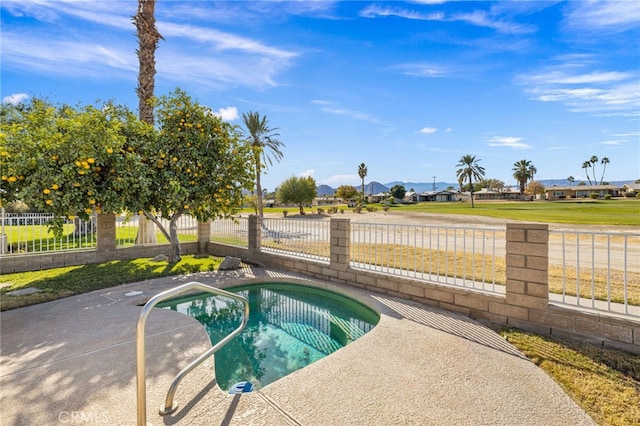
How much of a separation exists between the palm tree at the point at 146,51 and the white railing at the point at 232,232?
167 inches

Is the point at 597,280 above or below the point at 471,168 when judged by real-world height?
below

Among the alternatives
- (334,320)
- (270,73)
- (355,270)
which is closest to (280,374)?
(334,320)

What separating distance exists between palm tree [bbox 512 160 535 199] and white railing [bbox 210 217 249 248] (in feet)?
235

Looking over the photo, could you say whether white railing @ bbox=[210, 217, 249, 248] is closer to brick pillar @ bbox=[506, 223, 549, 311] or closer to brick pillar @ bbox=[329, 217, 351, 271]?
brick pillar @ bbox=[329, 217, 351, 271]

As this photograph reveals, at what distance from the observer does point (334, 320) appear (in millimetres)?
5289

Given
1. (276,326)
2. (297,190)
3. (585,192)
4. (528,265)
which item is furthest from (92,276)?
(585,192)

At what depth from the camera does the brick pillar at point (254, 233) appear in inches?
362

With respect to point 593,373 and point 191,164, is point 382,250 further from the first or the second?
point 191,164

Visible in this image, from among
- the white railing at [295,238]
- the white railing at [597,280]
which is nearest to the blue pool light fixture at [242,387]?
the white railing at [597,280]

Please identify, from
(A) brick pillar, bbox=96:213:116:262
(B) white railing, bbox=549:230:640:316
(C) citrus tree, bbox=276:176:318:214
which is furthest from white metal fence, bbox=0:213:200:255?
(C) citrus tree, bbox=276:176:318:214

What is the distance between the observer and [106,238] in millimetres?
9328

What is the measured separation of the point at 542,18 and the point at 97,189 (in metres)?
12.9

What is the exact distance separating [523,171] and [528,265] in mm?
74937
